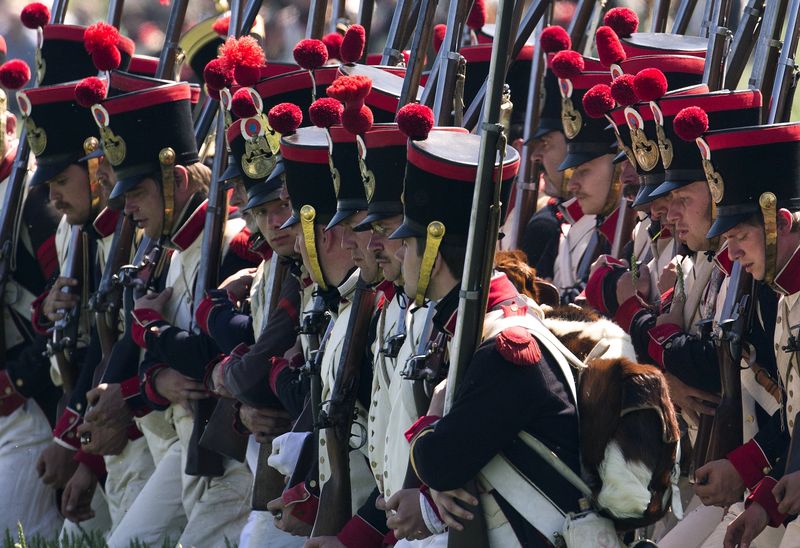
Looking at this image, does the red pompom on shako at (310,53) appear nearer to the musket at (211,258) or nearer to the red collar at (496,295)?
the musket at (211,258)

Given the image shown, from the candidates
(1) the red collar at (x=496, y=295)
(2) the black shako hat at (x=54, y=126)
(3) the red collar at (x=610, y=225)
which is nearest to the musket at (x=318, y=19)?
(2) the black shako hat at (x=54, y=126)

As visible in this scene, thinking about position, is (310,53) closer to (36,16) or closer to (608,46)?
(608,46)

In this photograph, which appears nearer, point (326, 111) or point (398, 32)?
point (326, 111)

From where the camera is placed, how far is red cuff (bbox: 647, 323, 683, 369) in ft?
19.2

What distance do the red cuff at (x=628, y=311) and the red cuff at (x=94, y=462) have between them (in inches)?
112

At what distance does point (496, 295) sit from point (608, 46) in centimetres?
190

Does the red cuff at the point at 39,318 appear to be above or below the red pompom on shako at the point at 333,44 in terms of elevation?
below

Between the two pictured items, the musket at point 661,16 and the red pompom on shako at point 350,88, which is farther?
the musket at point 661,16

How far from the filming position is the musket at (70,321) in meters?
7.94

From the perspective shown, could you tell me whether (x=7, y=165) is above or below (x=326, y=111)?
below

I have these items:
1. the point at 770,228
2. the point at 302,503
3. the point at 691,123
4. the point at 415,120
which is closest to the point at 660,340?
the point at 770,228

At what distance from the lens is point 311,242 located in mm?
5820

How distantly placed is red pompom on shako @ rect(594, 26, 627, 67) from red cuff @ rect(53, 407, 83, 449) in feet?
10.3

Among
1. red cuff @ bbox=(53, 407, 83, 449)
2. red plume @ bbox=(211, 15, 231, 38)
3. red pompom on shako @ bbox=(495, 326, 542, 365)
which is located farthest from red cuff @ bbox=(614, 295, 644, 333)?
red plume @ bbox=(211, 15, 231, 38)
